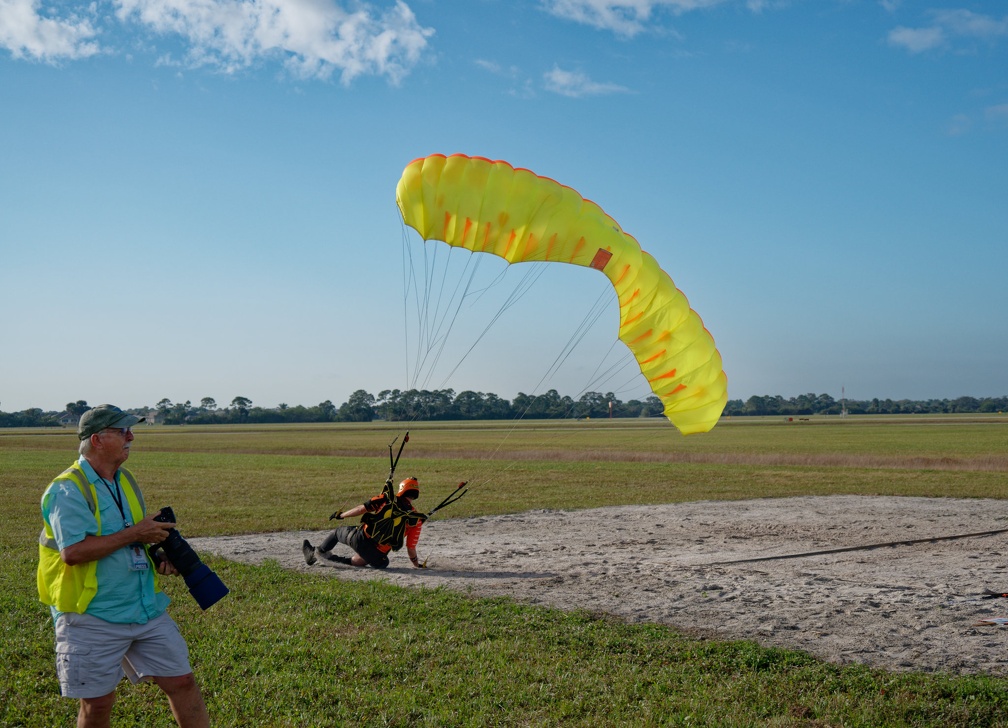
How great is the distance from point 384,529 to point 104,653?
6.63 metres

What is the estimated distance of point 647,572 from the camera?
33.7ft

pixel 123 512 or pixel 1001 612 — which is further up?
pixel 123 512

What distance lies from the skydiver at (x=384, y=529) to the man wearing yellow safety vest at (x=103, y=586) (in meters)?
6.06

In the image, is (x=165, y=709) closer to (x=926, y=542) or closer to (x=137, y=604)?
(x=137, y=604)

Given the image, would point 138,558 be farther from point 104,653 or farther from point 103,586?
point 104,653

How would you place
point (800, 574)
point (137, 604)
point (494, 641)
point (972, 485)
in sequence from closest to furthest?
1. point (137, 604)
2. point (494, 641)
3. point (800, 574)
4. point (972, 485)

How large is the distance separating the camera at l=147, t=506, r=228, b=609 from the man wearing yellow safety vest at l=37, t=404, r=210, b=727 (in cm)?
9

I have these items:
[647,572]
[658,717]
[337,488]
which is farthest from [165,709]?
[337,488]

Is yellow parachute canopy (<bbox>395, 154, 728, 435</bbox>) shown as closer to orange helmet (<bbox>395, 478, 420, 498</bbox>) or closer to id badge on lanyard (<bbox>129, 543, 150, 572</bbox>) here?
orange helmet (<bbox>395, 478, 420, 498</bbox>)

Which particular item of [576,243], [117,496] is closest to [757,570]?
[576,243]

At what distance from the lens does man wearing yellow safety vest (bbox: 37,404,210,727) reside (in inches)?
161

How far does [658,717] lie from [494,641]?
208 cm

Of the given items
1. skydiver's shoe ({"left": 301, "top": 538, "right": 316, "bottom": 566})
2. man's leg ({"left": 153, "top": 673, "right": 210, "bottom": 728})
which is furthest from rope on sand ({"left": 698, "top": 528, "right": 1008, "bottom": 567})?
man's leg ({"left": 153, "top": 673, "right": 210, "bottom": 728})

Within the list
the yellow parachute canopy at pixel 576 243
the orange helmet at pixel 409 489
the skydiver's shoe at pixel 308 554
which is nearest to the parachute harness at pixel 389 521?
the orange helmet at pixel 409 489
